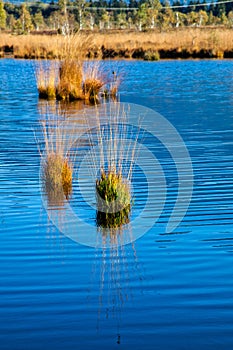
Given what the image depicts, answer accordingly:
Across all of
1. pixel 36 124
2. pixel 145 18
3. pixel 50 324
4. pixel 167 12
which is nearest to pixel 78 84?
pixel 36 124

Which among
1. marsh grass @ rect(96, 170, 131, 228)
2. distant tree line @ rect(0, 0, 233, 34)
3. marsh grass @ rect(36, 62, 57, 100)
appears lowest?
distant tree line @ rect(0, 0, 233, 34)

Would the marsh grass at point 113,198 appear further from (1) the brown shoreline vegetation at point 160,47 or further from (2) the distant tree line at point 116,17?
(2) the distant tree line at point 116,17

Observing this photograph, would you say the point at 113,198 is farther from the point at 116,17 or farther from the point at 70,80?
the point at 116,17

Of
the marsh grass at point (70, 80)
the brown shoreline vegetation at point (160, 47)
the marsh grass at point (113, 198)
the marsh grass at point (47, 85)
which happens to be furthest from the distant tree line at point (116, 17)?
the marsh grass at point (113, 198)

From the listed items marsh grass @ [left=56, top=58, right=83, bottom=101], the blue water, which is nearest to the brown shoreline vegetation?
marsh grass @ [left=56, top=58, right=83, bottom=101]

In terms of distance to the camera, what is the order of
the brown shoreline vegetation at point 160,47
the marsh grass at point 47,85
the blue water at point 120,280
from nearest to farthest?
1. the blue water at point 120,280
2. the marsh grass at point 47,85
3. the brown shoreline vegetation at point 160,47

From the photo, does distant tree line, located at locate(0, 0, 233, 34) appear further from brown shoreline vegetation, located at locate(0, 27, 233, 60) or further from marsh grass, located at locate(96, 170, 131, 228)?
marsh grass, located at locate(96, 170, 131, 228)

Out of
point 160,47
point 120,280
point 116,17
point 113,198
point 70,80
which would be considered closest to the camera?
point 120,280

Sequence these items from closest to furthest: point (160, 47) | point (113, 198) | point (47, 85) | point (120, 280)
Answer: point (120, 280) < point (113, 198) < point (47, 85) < point (160, 47)

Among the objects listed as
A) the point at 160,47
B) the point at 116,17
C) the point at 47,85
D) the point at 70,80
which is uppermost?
the point at 70,80

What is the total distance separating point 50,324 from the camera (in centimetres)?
352

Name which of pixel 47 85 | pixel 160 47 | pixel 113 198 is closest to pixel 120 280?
pixel 113 198

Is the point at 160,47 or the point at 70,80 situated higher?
the point at 70,80

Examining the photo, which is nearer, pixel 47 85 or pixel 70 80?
pixel 70 80
